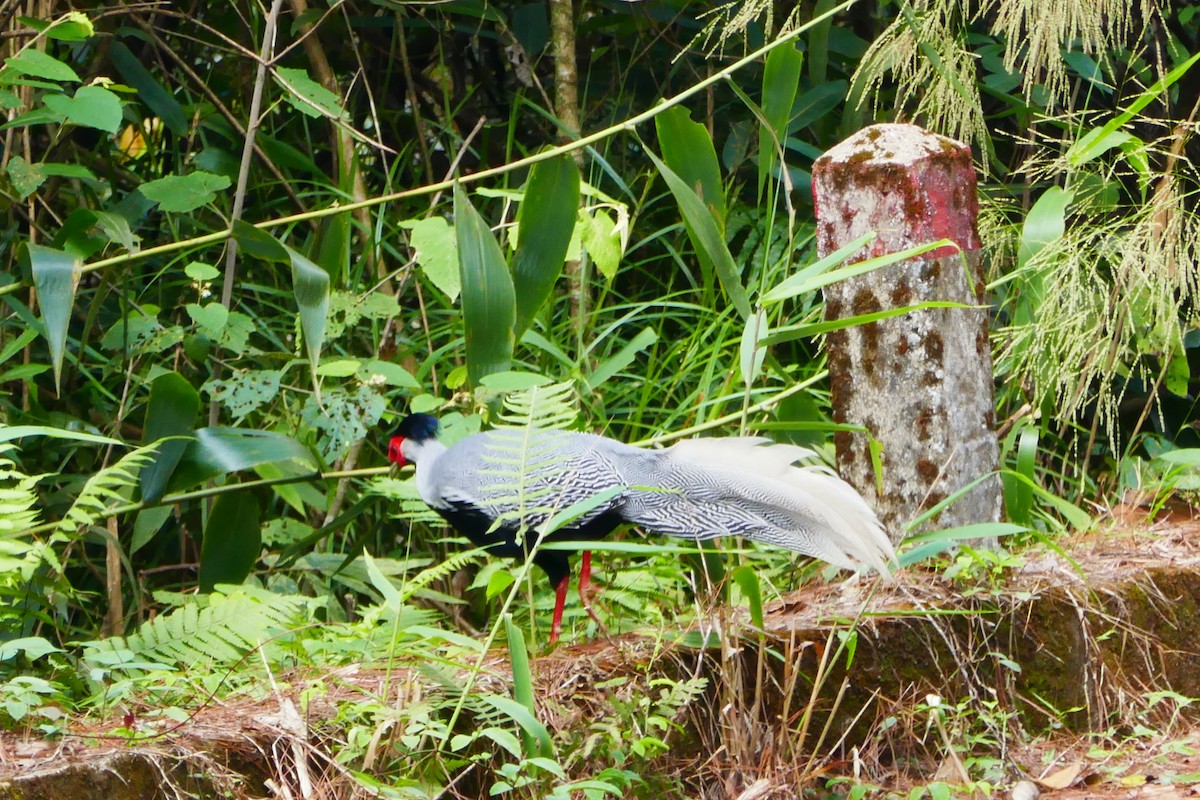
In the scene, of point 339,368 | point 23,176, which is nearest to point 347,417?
point 339,368

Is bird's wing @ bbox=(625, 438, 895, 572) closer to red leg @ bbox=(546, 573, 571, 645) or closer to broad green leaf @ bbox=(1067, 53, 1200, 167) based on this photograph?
red leg @ bbox=(546, 573, 571, 645)

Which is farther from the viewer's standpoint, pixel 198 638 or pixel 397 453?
pixel 397 453

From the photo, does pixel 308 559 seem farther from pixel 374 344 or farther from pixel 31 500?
pixel 31 500

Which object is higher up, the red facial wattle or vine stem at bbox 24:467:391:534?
the red facial wattle

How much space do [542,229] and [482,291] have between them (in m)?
0.28

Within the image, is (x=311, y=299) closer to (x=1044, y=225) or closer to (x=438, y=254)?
(x=438, y=254)

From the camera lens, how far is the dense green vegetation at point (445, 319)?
246 centimetres

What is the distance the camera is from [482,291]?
107 inches

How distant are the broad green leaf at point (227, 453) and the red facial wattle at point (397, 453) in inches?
7.5

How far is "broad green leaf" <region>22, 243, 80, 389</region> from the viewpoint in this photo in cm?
267

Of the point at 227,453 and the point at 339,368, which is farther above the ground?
the point at 339,368

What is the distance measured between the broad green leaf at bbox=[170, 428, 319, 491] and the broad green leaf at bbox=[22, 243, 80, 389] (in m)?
0.41

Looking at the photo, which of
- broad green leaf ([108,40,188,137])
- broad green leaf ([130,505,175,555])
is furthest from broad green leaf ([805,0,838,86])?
broad green leaf ([130,505,175,555])

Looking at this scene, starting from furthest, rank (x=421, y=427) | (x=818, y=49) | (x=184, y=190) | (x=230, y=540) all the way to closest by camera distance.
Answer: (x=818, y=49)
(x=184, y=190)
(x=230, y=540)
(x=421, y=427)
